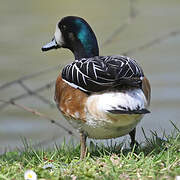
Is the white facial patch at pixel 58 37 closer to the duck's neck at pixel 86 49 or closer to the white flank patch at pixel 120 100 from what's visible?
the duck's neck at pixel 86 49

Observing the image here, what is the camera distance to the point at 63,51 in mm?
12594

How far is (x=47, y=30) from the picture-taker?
44.3ft

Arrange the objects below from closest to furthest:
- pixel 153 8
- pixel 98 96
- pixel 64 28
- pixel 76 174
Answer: pixel 76 174, pixel 98 96, pixel 64 28, pixel 153 8

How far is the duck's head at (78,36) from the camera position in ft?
20.2

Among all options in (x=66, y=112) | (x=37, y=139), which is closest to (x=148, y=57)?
(x=37, y=139)

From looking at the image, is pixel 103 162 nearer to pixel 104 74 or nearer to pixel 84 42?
pixel 104 74

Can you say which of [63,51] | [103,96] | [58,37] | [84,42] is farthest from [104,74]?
[63,51]

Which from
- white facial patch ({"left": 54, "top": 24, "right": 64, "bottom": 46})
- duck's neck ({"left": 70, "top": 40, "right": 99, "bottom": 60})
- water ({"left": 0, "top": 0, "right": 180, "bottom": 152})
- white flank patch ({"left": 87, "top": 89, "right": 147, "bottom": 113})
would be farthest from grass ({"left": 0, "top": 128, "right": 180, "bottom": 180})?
water ({"left": 0, "top": 0, "right": 180, "bottom": 152})

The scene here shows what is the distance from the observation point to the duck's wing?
504cm

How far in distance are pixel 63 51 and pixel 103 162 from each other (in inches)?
301

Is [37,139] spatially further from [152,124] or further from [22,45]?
[22,45]

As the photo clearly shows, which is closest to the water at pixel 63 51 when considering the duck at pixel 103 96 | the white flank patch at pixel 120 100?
the duck at pixel 103 96

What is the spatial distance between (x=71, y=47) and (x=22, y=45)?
6734 millimetres

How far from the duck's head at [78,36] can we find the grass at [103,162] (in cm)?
100
